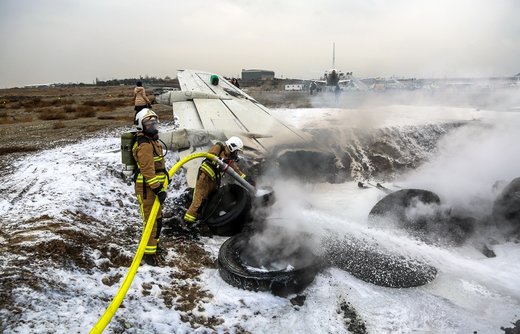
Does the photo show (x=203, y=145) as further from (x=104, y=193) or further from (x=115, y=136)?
(x=115, y=136)

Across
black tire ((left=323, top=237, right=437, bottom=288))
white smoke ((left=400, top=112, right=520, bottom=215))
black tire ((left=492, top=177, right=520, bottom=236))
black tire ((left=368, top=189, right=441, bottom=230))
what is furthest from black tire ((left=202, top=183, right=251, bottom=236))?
black tire ((left=492, top=177, right=520, bottom=236))

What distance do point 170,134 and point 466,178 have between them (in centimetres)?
769

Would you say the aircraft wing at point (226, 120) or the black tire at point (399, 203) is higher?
the aircraft wing at point (226, 120)

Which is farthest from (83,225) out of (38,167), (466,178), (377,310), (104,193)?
(466,178)

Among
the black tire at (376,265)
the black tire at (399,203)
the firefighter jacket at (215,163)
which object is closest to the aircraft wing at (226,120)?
Result: the firefighter jacket at (215,163)

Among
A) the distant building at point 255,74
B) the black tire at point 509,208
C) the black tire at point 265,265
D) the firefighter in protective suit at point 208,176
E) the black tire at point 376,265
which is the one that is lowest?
the black tire at point 376,265

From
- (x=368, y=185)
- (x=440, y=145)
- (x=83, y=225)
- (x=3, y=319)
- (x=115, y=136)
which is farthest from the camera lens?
(x=440, y=145)

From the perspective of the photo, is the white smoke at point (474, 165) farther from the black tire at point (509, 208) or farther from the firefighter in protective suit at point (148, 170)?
the firefighter in protective suit at point (148, 170)

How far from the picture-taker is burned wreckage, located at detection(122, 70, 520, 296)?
14.8 feet

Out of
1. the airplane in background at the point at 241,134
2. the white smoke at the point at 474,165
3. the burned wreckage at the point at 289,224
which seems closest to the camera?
the burned wreckage at the point at 289,224

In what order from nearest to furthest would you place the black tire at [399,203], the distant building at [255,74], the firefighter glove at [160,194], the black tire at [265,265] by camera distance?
the black tire at [265,265]
the firefighter glove at [160,194]
the black tire at [399,203]
the distant building at [255,74]

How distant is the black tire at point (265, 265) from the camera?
4133 millimetres

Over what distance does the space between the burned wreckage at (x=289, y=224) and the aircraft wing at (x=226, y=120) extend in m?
0.03

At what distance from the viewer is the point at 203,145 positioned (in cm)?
764
